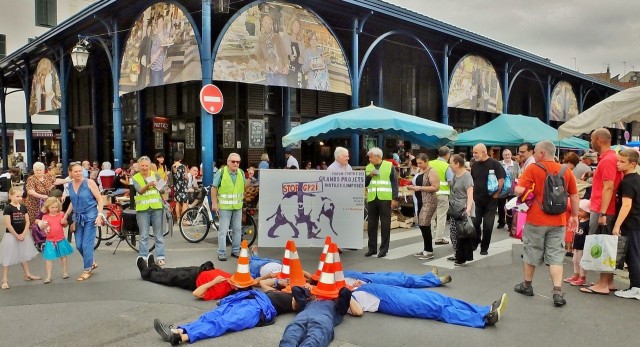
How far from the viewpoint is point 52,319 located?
5.32 m

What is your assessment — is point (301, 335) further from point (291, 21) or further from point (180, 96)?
point (180, 96)

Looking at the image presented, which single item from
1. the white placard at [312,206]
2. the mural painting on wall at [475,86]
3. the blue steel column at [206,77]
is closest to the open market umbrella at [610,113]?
the white placard at [312,206]

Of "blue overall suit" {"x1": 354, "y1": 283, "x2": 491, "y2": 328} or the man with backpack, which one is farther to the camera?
the man with backpack

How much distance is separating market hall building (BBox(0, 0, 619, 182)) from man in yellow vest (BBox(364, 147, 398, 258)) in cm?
539

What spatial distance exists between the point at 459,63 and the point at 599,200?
52.3 feet

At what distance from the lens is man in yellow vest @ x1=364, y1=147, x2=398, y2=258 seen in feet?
26.9

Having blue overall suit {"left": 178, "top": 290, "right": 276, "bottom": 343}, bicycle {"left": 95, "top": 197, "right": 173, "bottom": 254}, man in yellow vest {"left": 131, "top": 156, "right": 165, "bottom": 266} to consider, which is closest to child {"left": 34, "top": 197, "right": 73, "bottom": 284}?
man in yellow vest {"left": 131, "top": 156, "right": 165, "bottom": 266}

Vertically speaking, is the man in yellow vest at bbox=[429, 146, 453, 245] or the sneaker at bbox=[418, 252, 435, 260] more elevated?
the man in yellow vest at bbox=[429, 146, 453, 245]

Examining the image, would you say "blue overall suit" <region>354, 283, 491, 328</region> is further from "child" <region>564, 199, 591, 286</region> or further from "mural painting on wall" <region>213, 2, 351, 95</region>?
"mural painting on wall" <region>213, 2, 351, 95</region>

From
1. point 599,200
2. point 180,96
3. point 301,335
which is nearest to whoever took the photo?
point 301,335

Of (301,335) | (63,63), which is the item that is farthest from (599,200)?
(63,63)

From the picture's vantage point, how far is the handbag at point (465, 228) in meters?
7.25

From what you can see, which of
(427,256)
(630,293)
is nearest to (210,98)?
(427,256)

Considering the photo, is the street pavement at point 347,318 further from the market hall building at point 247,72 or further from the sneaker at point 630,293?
the market hall building at point 247,72
